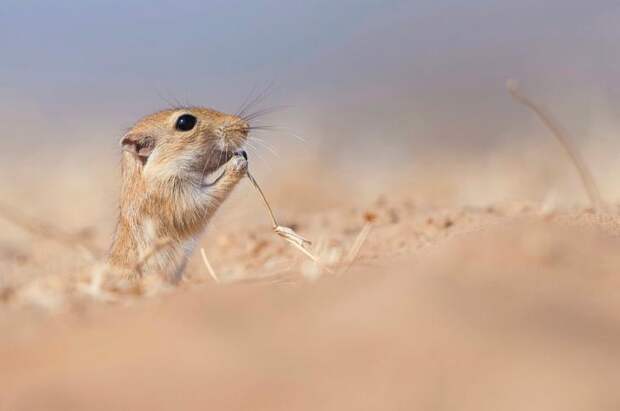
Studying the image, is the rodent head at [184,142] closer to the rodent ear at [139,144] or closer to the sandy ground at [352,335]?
the rodent ear at [139,144]

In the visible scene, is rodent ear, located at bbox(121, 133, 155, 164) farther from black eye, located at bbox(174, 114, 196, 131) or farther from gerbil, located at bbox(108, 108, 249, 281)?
black eye, located at bbox(174, 114, 196, 131)

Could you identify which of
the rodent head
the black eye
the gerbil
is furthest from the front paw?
the black eye

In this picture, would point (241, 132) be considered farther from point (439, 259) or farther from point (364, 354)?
point (364, 354)

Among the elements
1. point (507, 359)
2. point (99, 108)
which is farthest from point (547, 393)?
point (99, 108)

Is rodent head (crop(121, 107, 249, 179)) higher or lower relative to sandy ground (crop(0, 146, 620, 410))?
higher

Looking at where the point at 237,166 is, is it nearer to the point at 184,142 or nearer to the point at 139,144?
the point at 184,142

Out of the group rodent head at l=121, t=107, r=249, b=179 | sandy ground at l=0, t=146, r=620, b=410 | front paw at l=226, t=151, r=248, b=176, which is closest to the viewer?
sandy ground at l=0, t=146, r=620, b=410

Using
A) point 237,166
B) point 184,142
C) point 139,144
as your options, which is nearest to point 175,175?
point 184,142
